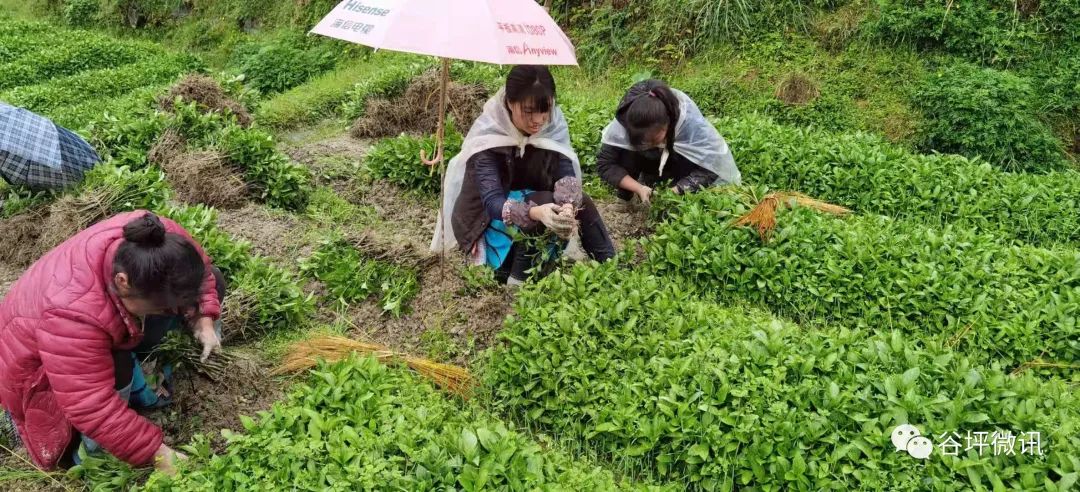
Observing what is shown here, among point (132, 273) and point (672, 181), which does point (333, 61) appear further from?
point (132, 273)

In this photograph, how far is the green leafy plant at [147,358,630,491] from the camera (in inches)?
105

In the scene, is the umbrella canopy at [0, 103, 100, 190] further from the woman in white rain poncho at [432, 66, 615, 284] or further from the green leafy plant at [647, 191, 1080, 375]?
the green leafy plant at [647, 191, 1080, 375]

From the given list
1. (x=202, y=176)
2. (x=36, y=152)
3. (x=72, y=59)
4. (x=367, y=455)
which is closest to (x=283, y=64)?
(x=72, y=59)

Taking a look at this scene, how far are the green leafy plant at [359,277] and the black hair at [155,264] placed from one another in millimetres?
1827

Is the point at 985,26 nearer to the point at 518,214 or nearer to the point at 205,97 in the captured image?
the point at 518,214

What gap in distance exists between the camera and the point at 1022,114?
6.74 meters

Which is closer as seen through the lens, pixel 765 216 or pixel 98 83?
pixel 765 216

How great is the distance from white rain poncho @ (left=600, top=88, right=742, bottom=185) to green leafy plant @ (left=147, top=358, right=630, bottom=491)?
2642 mm

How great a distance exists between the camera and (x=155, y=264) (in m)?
2.66

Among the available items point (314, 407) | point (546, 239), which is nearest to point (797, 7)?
point (546, 239)

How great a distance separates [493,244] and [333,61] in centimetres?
789

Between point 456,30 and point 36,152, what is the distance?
3512 mm

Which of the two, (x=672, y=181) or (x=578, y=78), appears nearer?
(x=672, y=181)

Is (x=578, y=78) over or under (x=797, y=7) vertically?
under
